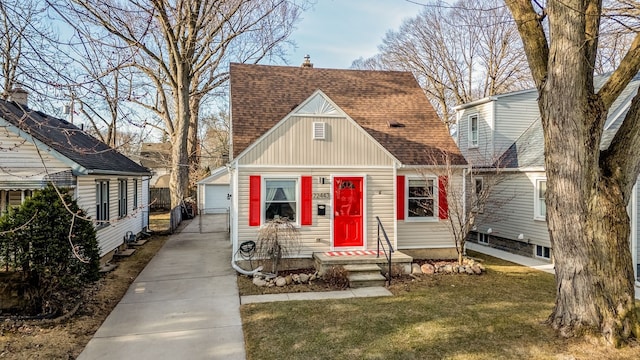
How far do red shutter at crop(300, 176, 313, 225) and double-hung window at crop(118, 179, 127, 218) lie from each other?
696 cm

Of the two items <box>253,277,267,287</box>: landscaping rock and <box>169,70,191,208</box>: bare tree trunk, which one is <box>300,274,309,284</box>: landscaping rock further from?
<box>169,70,191,208</box>: bare tree trunk

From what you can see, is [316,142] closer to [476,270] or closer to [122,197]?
[476,270]

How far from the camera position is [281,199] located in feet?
34.5

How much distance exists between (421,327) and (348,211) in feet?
15.6

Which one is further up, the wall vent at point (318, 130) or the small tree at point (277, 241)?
the wall vent at point (318, 130)

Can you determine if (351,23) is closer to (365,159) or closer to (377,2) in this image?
(377,2)

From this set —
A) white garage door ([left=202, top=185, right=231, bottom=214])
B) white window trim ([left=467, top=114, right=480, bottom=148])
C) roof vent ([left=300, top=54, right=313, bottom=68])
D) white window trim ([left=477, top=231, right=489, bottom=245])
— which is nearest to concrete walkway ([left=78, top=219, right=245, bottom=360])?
roof vent ([left=300, top=54, right=313, bottom=68])

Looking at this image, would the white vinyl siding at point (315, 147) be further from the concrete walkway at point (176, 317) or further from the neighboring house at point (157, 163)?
the neighboring house at point (157, 163)

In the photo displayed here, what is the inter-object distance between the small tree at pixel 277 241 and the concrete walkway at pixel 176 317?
3.30 feet

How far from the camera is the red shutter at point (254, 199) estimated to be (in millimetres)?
10195

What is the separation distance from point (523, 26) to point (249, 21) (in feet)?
47.0

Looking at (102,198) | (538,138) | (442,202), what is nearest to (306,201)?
(442,202)

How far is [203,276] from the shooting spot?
1002 centimetres

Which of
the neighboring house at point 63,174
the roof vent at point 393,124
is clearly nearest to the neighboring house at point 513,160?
the roof vent at point 393,124
